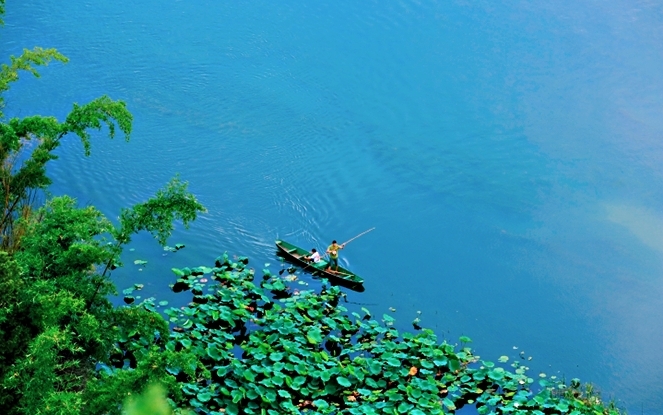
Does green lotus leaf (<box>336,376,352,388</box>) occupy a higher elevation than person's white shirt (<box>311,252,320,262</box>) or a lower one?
lower

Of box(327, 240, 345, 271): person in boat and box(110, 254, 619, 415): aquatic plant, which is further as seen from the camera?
box(327, 240, 345, 271): person in boat

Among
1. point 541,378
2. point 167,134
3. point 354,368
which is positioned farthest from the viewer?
point 167,134

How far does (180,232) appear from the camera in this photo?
34.3 ft

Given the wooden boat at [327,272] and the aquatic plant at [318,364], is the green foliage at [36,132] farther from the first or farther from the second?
the wooden boat at [327,272]

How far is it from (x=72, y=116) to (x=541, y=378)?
5.50m

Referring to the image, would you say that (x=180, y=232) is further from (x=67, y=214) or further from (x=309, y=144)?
(x=67, y=214)

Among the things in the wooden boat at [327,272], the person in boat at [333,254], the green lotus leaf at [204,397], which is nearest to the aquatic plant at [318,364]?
the green lotus leaf at [204,397]

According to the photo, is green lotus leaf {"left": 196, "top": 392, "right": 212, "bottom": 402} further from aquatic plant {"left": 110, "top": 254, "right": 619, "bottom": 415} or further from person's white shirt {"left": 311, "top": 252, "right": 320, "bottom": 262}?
person's white shirt {"left": 311, "top": 252, "right": 320, "bottom": 262}

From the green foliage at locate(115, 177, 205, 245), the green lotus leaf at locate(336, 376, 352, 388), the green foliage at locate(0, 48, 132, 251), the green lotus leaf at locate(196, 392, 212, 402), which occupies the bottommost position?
the green lotus leaf at locate(196, 392, 212, 402)

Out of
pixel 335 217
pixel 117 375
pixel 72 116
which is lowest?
pixel 117 375

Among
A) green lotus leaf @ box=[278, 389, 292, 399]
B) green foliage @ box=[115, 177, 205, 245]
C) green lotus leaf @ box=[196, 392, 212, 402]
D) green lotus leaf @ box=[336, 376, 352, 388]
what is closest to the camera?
green foliage @ box=[115, 177, 205, 245]

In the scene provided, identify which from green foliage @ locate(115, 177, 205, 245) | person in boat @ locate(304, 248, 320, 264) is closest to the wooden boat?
person in boat @ locate(304, 248, 320, 264)

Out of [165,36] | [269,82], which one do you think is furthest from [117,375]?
[165,36]

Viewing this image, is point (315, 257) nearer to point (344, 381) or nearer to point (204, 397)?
point (344, 381)
